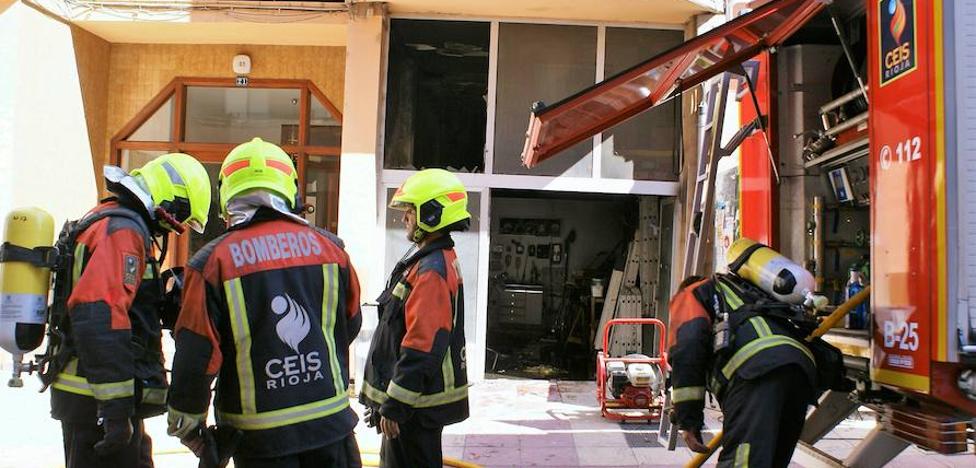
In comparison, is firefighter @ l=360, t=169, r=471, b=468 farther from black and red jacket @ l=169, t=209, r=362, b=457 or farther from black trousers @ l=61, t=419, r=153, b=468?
black trousers @ l=61, t=419, r=153, b=468

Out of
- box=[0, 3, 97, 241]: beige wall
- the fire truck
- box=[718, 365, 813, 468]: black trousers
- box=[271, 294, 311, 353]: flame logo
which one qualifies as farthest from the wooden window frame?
box=[718, 365, 813, 468]: black trousers

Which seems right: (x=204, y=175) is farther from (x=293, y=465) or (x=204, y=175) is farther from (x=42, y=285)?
(x=293, y=465)

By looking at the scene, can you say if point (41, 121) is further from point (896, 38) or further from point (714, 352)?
point (896, 38)

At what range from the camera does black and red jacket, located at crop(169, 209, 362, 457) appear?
2.47 meters

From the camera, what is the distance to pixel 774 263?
3.33 m

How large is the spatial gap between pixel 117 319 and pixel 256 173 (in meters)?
0.80

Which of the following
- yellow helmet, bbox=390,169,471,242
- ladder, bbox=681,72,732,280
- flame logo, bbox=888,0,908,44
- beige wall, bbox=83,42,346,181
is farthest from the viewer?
beige wall, bbox=83,42,346,181

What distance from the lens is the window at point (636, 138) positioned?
27.6 ft

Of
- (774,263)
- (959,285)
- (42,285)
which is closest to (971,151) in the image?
(959,285)

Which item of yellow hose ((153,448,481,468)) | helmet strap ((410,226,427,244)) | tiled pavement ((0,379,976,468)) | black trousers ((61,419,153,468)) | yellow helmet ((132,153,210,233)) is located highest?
yellow helmet ((132,153,210,233))

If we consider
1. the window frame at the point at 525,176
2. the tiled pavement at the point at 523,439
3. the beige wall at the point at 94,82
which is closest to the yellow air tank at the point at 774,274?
the tiled pavement at the point at 523,439

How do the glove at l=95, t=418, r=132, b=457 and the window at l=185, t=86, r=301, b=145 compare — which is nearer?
the glove at l=95, t=418, r=132, b=457

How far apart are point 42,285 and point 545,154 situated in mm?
2853

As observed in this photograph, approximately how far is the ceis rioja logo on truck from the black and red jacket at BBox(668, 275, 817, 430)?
1114mm
